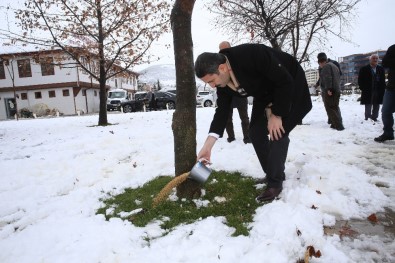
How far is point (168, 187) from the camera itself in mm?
3262

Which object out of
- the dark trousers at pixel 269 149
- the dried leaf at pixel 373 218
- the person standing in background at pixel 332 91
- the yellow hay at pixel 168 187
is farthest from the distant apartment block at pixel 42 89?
the dried leaf at pixel 373 218

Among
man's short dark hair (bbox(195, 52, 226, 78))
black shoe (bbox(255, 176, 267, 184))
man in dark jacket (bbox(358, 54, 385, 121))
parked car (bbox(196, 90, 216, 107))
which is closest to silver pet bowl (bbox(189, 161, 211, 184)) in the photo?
man's short dark hair (bbox(195, 52, 226, 78))

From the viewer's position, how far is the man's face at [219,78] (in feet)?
8.75

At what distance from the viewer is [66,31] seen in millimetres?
12211

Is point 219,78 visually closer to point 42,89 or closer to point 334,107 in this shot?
point 334,107

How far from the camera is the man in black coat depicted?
108 inches

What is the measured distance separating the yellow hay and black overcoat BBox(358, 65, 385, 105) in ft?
23.5

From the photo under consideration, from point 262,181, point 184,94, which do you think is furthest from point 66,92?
point 262,181

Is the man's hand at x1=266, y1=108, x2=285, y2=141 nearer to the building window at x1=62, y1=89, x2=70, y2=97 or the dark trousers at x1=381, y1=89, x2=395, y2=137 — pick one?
the dark trousers at x1=381, y1=89, x2=395, y2=137

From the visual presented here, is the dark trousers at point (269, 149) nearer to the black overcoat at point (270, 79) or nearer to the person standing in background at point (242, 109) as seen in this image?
the black overcoat at point (270, 79)

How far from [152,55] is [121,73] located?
2.05 m

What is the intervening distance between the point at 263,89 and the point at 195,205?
4.84 ft

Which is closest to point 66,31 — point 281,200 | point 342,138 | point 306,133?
point 306,133

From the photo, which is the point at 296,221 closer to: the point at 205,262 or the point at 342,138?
the point at 205,262
